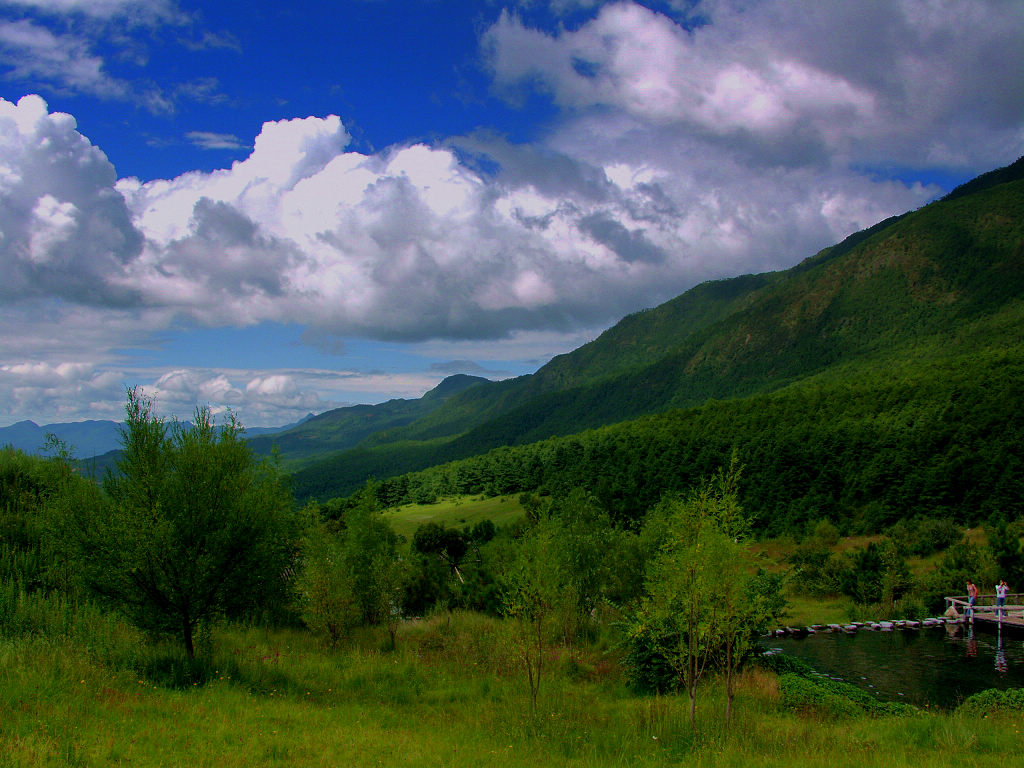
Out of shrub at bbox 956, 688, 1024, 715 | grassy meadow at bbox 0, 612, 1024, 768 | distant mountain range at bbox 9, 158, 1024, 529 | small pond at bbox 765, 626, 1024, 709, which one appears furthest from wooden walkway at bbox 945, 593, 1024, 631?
distant mountain range at bbox 9, 158, 1024, 529

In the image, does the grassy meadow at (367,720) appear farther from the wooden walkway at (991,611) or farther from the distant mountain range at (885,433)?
the wooden walkway at (991,611)

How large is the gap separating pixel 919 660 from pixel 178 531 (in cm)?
3167

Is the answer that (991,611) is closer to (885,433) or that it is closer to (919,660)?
(919,660)

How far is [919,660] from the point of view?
28031mm

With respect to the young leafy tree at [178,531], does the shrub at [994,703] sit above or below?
below

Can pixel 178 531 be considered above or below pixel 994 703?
above

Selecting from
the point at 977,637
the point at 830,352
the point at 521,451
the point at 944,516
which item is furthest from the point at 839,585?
the point at 830,352

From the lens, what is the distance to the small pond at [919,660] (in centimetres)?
2370

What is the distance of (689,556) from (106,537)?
12.9 metres

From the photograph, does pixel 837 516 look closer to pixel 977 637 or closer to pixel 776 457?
pixel 776 457

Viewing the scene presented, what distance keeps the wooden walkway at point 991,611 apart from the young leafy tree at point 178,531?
124 ft

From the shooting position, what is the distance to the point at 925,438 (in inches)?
2857

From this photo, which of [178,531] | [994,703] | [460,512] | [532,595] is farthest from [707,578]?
[460,512]

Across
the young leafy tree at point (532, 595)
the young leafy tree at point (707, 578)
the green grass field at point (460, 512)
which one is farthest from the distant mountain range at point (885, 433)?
the young leafy tree at point (707, 578)
